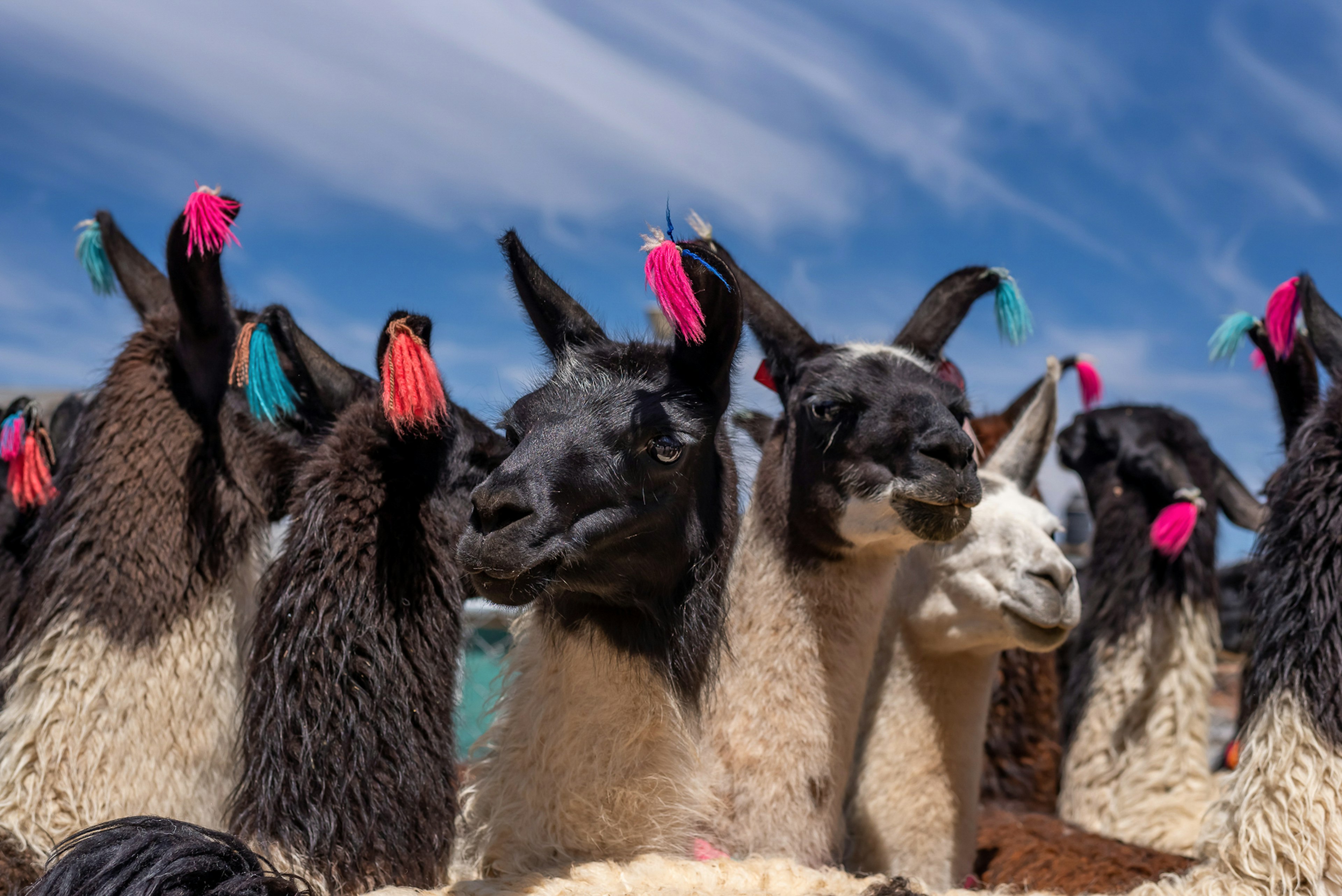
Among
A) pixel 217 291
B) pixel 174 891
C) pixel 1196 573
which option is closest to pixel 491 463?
pixel 217 291

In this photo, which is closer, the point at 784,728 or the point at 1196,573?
the point at 784,728

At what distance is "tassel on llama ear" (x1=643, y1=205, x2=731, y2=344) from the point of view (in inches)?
88.0

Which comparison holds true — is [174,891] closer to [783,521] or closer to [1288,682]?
[783,521]

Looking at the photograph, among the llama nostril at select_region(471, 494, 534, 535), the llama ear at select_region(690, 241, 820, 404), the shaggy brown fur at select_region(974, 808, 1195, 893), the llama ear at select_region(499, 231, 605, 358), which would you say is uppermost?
the llama ear at select_region(690, 241, 820, 404)

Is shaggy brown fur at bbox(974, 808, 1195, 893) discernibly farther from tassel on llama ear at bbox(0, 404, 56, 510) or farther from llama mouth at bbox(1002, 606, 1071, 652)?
tassel on llama ear at bbox(0, 404, 56, 510)

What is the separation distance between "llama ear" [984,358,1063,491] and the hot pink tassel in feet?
9.62

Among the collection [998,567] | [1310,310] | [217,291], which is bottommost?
[998,567]

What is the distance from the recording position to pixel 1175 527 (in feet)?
15.6

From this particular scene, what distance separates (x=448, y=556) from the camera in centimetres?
270

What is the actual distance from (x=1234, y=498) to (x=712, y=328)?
3995 mm

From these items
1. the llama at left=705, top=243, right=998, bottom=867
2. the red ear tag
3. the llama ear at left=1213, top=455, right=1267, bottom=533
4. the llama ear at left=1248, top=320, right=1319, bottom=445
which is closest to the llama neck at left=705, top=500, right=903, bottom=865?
the llama at left=705, top=243, right=998, bottom=867

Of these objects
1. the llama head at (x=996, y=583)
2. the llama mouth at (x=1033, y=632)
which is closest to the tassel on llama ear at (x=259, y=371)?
Answer: the llama head at (x=996, y=583)

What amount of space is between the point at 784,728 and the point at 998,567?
104 centimetres

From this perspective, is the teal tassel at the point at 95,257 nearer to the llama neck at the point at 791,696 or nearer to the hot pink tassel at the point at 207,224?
the hot pink tassel at the point at 207,224
